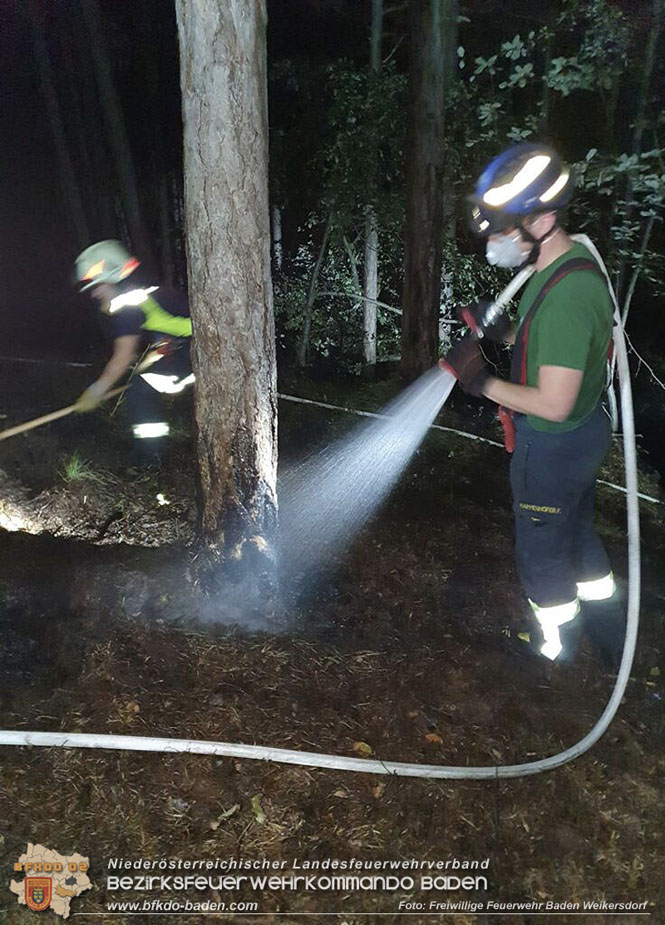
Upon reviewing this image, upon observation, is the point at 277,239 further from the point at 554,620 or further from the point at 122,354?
the point at 554,620

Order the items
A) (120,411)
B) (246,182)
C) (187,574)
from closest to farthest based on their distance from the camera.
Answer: (246,182) < (187,574) < (120,411)

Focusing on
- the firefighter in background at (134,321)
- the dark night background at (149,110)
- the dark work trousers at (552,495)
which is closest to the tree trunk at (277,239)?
the dark night background at (149,110)

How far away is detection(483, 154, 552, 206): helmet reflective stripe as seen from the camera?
7.75ft

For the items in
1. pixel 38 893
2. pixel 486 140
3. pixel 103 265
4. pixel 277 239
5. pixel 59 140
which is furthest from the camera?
pixel 277 239

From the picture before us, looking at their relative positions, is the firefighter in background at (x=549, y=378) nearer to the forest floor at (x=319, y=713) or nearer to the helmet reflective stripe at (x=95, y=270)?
the forest floor at (x=319, y=713)

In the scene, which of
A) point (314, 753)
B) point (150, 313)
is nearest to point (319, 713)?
point (314, 753)

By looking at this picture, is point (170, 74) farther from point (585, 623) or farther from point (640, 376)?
point (585, 623)

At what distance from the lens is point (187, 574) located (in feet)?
12.2

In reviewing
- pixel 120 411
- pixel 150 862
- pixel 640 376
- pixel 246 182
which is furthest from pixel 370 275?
pixel 150 862

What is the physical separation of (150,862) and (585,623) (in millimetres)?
2585

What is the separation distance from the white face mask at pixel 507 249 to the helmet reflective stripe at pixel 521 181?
0.48ft

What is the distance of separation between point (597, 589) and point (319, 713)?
5.40 ft

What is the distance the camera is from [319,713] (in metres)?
2.91

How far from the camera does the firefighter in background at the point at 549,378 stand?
2.31 metres
